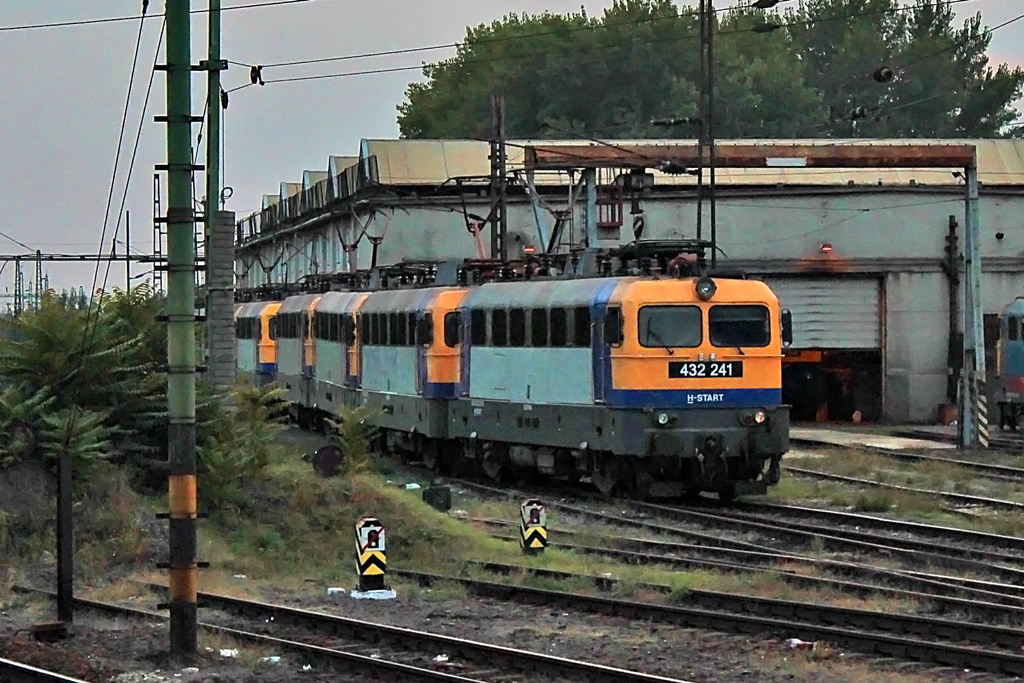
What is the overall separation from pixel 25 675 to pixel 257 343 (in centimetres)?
3535

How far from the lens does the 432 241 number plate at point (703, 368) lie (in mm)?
21688

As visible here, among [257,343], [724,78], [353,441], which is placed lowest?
[353,441]

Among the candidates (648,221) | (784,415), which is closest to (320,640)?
(784,415)

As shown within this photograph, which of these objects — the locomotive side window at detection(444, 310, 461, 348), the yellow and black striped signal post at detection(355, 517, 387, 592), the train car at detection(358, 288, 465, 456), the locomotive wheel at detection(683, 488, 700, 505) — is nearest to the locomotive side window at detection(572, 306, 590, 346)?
the locomotive wheel at detection(683, 488, 700, 505)

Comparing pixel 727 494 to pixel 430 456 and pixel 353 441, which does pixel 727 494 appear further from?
pixel 430 456

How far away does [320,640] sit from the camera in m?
13.1

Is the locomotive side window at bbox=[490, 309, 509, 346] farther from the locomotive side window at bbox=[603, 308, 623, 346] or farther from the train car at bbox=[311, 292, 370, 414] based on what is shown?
the train car at bbox=[311, 292, 370, 414]

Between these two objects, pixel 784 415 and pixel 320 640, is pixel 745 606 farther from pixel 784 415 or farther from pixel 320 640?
pixel 784 415

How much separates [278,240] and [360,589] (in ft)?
174

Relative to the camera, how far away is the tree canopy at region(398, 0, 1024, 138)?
89812mm

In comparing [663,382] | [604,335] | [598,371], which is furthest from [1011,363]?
[604,335]

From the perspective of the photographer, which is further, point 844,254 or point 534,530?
point 844,254

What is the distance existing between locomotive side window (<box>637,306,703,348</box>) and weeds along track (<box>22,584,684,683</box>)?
8297 mm

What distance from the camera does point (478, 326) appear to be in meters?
26.0
